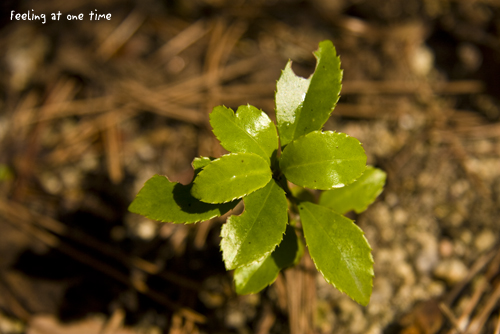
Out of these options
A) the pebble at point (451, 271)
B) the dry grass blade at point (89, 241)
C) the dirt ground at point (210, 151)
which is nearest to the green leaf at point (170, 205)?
the dirt ground at point (210, 151)

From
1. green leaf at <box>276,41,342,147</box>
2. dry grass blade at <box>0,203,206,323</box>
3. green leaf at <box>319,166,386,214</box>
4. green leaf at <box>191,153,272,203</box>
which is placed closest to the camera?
green leaf at <box>191,153,272,203</box>

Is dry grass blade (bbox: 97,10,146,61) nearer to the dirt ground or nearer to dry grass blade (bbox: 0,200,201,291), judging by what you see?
the dirt ground

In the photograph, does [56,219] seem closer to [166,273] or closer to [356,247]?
[166,273]

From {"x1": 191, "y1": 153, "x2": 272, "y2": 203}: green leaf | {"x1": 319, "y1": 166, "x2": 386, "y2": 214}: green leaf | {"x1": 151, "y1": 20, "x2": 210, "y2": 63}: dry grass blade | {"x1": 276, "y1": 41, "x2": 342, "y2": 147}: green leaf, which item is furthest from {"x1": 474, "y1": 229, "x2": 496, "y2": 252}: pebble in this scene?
{"x1": 151, "y1": 20, "x2": 210, "y2": 63}: dry grass blade

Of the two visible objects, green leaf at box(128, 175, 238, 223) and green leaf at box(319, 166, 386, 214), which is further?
green leaf at box(319, 166, 386, 214)

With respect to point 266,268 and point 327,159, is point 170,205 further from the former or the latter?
point 327,159

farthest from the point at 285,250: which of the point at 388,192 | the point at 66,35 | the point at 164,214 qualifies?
the point at 66,35

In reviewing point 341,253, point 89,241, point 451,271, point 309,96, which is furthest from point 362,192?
point 89,241

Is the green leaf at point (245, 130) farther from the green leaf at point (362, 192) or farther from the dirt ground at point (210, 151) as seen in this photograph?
the dirt ground at point (210, 151)
